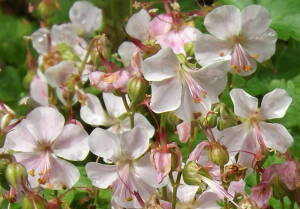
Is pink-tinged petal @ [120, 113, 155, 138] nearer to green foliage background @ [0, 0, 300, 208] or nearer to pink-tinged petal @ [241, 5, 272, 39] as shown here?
green foliage background @ [0, 0, 300, 208]

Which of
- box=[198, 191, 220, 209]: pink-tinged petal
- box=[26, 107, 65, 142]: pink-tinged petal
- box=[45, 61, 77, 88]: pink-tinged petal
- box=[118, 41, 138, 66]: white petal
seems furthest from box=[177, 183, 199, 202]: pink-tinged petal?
box=[45, 61, 77, 88]: pink-tinged petal

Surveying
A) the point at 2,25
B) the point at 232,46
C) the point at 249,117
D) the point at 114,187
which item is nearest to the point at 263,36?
the point at 232,46

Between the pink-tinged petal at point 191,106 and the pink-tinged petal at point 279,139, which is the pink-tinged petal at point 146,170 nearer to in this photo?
the pink-tinged petal at point 191,106

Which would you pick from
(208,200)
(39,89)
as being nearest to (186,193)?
(208,200)

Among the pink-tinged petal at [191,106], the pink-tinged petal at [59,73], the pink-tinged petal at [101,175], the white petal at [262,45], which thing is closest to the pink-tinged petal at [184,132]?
the pink-tinged petal at [191,106]

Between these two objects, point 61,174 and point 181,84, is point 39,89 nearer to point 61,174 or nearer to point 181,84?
point 61,174

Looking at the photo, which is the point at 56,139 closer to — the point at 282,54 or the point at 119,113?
the point at 119,113
